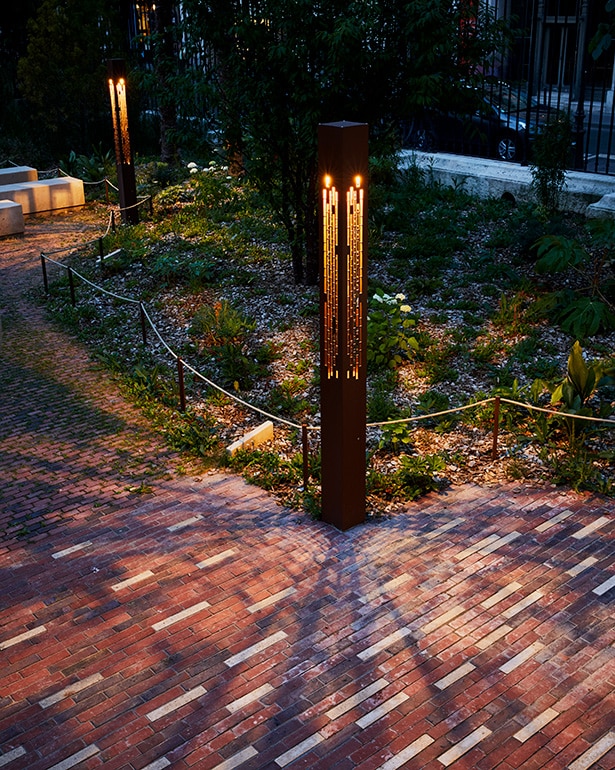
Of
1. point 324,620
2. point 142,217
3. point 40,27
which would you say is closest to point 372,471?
point 324,620

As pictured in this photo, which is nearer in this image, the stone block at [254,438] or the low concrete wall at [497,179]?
the stone block at [254,438]

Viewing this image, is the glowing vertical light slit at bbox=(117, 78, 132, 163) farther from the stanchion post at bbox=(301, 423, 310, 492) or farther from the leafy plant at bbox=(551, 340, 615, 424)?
the leafy plant at bbox=(551, 340, 615, 424)

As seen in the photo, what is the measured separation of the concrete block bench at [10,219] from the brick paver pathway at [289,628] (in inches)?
375

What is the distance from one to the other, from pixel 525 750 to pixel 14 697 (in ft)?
10.1

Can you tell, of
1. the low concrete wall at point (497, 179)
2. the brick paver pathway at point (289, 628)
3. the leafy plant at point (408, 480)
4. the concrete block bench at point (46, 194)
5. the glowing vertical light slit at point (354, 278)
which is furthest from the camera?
the concrete block bench at point (46, 194)

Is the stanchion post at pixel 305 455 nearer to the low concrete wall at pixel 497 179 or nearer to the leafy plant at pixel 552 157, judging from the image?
the leafy plant at pixel 552 157

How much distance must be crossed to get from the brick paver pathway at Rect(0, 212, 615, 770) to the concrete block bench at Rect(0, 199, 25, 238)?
31.3 feet

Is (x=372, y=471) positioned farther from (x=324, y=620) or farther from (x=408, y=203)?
(x=408, y=203)

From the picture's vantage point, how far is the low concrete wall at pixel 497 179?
14375mm

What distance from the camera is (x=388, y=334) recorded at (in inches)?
403

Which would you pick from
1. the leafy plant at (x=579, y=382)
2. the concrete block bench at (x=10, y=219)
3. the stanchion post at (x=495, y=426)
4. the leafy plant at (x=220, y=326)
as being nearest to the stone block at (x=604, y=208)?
the leafy plant at (x=579, y=382)

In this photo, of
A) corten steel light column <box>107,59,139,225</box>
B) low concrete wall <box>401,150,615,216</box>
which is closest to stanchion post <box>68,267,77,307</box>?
corten steel light column <box>107,59,139,225</box>

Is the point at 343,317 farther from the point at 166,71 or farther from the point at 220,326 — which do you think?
the point at 166,71

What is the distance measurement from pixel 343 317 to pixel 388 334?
12.4 ft
